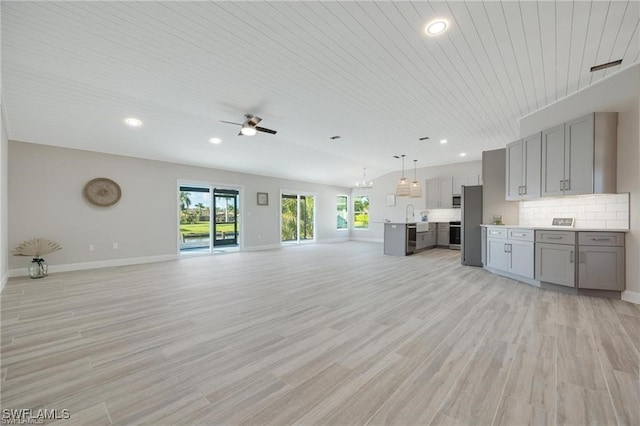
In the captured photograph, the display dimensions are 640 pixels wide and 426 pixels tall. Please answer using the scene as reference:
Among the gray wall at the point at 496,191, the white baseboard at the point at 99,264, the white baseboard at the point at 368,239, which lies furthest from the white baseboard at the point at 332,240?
the gray wall at the point at 496,191

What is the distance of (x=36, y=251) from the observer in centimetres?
477

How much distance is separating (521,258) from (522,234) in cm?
39

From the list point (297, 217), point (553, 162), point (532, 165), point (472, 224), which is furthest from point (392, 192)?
point (553, 162)

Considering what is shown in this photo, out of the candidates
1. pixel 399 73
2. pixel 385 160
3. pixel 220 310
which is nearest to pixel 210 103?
pixel 399 73

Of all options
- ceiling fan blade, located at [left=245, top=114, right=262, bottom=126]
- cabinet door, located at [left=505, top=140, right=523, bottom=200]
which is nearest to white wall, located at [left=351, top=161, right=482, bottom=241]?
cabinet door, located at [left=505, top=140, right=523, bottom=200]

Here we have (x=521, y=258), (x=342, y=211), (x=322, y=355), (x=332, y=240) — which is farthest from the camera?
(x=342, y=211)

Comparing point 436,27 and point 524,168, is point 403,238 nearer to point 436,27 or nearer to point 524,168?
point 524,168

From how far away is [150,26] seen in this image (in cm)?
239

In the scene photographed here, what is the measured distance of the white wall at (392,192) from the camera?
8759mm

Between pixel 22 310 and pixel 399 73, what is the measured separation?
5296 mm

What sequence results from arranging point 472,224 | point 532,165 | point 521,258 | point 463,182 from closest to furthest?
point 521,258 → point 532,165 → point 472,224 → point 463,182

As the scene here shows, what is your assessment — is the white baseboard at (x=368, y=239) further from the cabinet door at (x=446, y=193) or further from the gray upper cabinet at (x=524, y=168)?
the gray upper cabinet at (x=524, y=168)

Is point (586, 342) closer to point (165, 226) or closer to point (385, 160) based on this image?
point (385, 160)

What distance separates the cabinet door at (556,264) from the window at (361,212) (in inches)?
301
